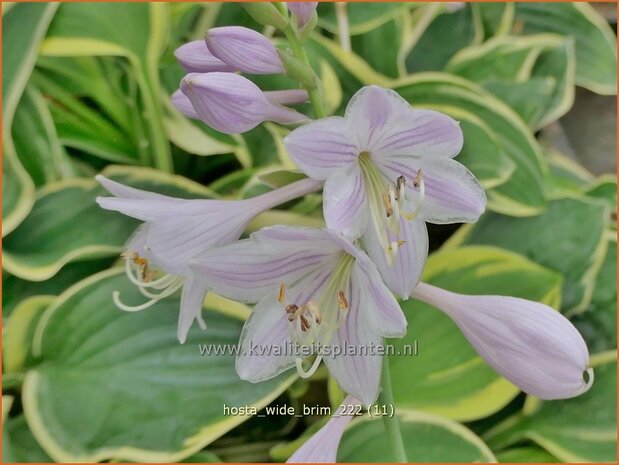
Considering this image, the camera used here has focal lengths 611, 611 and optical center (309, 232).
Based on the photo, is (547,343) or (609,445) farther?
(609,445)

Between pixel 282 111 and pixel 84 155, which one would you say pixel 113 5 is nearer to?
pixel 84 155

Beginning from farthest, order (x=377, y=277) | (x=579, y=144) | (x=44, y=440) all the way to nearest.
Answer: (x=579, y=144)
(x=44, y=440)
(x=377, y=277)

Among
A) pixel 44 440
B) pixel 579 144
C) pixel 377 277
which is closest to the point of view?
pixel 377 277

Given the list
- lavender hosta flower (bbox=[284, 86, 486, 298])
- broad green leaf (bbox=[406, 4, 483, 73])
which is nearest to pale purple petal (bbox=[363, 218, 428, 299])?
lavender hosta flower (bbox=[284, 86, 486, 298])

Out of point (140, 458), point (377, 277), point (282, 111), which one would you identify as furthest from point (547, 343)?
point (140, 458)

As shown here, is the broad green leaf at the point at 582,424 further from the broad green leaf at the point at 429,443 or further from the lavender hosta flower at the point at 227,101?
the lavender hosta flower at the point at 227,101

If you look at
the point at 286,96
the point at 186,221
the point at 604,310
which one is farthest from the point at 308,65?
the point at 604,310
